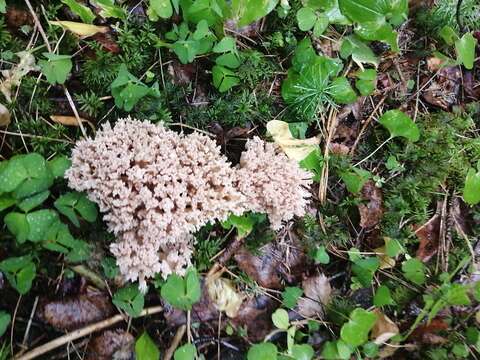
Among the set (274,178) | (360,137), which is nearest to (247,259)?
(274,178)

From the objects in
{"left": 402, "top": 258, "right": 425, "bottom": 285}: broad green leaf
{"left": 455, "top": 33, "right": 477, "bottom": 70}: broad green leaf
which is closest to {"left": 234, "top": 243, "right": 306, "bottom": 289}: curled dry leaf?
{"left": 402, "top": 258, "right": 425, "bottom": 285}: broad green leaf

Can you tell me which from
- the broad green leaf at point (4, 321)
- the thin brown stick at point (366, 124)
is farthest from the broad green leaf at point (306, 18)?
the broad green leaf at point (4, 321)

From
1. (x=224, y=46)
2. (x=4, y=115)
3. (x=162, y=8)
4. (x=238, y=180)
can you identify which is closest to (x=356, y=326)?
(x=238, y=180)

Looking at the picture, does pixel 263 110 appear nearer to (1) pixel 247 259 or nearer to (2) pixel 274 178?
(2) pixel 274 178

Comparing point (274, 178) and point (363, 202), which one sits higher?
point (274, 178)

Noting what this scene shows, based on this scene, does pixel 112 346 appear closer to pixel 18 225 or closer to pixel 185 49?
pixel 18 225

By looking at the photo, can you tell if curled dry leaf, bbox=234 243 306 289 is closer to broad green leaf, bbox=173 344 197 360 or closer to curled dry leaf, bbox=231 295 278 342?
curled dry leaf, bbox=231 295 278 342

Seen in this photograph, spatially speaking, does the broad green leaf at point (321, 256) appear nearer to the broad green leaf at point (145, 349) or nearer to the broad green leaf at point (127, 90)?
the broad green leaf at point (145, 349)
